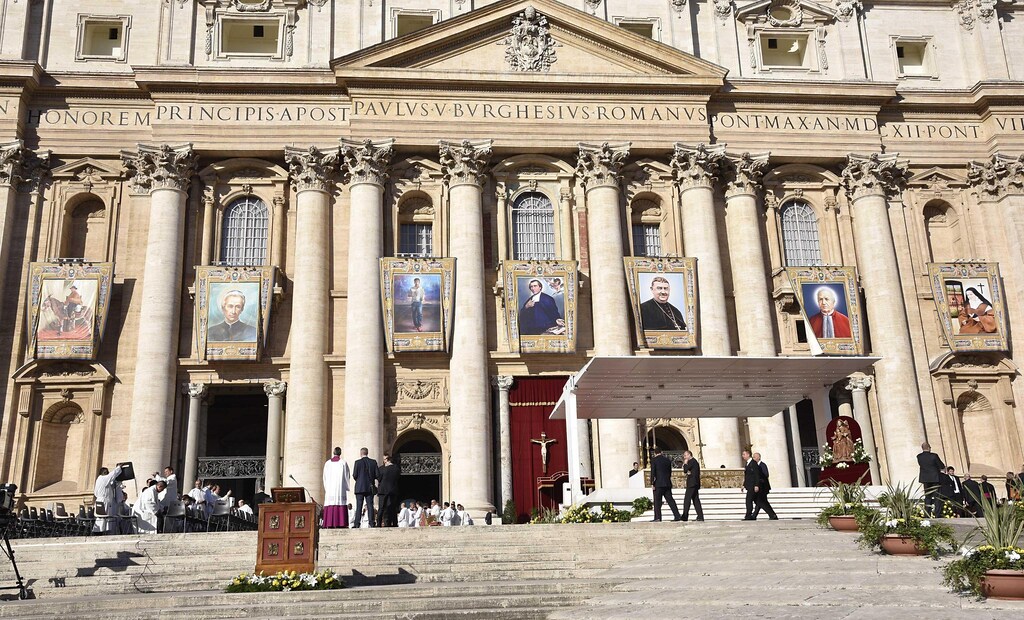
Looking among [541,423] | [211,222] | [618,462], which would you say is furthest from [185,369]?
[618,462]

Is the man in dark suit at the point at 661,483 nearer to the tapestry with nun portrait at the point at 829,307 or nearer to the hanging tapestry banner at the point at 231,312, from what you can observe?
the tapestry with nun portrait at the point at 829,307

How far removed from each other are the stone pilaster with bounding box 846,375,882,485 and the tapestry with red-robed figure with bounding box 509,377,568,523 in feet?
31.8

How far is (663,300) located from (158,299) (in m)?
15.7

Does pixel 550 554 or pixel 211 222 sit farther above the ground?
pixel 211 222

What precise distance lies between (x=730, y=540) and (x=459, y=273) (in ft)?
51.8

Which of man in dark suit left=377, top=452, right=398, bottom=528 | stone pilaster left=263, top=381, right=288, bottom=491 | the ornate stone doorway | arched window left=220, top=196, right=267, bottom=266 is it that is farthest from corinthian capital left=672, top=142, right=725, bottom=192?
man in dark suit left=377, top=452, right=398, bottom=528

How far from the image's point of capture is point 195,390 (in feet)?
99.1

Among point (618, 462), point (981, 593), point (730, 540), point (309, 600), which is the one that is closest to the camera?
point (981, 593)

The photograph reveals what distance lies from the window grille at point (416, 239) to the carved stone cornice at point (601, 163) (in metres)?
5.50

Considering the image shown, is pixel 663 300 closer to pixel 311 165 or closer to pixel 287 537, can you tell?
pixel 311 165

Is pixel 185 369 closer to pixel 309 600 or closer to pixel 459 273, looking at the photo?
pixel 459 273

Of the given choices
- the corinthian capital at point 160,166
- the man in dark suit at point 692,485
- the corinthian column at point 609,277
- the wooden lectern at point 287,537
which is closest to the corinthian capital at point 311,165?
the corinthian capital at point 160,166

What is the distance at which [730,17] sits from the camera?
36219mm

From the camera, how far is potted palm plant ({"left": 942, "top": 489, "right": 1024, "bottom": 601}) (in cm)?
1100
